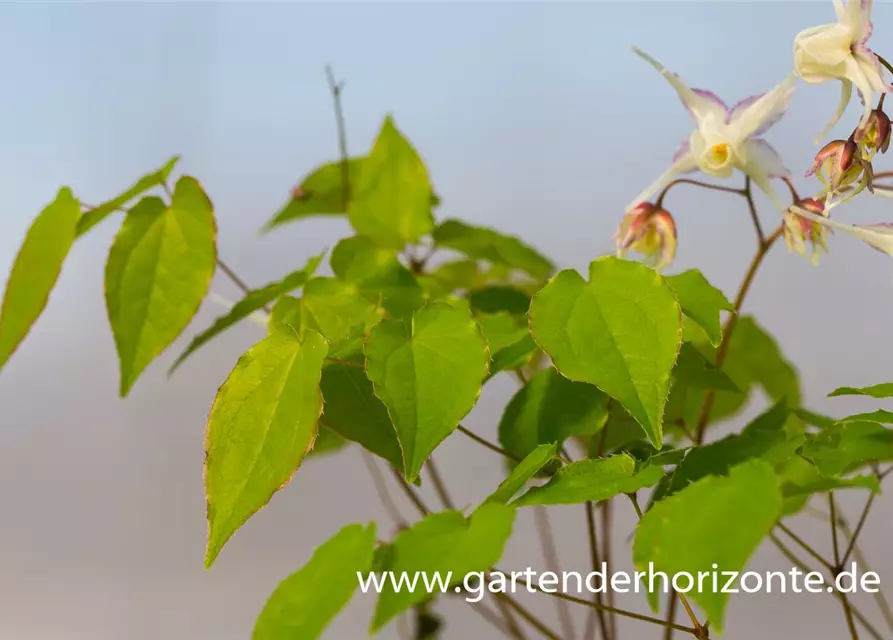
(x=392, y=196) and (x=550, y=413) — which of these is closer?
(x=550, y=413)

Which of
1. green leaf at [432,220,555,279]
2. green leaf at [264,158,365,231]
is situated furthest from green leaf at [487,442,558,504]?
green leaf at [264,158,365,231]

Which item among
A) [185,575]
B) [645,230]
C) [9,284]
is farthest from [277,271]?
[645,230]

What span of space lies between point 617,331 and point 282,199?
823 mm

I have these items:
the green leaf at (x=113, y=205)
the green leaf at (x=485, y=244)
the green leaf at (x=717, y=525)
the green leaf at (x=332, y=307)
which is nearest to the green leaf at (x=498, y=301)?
the green leaf at (x=485, y=244)

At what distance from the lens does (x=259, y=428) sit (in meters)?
0.39

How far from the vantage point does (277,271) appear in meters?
1.10

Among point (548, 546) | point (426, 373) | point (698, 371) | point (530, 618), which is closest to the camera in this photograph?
point (426, 373)

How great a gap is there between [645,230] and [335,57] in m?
0.73

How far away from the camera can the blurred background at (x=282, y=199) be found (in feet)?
3.42

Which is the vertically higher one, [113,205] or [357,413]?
[113,205]

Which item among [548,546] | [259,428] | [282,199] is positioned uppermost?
[282,199]

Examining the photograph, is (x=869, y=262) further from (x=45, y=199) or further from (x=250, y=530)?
(x=45, y=199)

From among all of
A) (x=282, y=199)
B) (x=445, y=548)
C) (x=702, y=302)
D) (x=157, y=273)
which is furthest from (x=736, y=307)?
(x=282, y=199)

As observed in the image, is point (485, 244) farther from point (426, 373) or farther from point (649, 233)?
point (426, 373)
